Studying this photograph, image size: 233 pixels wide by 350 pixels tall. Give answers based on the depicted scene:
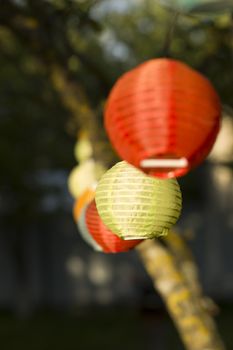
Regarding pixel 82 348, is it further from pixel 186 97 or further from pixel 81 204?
pixel 186 97

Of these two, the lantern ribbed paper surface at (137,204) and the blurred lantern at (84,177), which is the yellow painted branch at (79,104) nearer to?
the blurred lantern at (84,177)

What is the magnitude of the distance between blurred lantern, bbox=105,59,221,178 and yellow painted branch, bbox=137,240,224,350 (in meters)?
2.30

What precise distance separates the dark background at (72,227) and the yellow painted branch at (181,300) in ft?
4.81

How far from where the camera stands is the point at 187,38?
16.5 feet

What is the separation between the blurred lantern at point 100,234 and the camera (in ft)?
8.96

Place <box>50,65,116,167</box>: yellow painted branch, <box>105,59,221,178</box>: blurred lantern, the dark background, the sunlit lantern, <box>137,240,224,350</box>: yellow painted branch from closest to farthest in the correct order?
<box>105,59,221,178</box>: blurred lantern < the sunlit lantern < <box>137,240,224,350</box>: yellow painted branch < <box>50,65,116,167</box>: yellow painted branch < the dark background

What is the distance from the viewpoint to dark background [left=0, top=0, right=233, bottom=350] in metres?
10.1

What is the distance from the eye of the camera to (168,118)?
182cm

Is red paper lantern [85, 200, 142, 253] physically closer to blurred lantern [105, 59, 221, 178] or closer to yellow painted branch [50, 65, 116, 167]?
Result: blurred lantern [105, 59, 221, 178]

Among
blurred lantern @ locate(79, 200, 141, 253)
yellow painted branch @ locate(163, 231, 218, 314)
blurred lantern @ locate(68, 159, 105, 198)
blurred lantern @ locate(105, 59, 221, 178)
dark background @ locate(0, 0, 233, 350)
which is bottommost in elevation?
dark background @ locate(0, 0, 233, 350)

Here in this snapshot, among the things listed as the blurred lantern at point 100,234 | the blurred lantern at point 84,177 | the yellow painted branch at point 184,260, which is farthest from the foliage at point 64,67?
the blurred lantern at point 100,234

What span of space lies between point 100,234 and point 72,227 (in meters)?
11.5

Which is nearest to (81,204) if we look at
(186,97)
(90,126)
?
(90,126)

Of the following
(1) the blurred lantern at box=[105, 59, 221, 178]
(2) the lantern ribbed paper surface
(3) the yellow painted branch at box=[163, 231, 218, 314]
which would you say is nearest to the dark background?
(3) the yellow painted branch at box=[163, 231, 218, 314]
